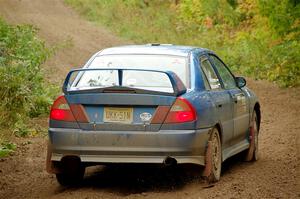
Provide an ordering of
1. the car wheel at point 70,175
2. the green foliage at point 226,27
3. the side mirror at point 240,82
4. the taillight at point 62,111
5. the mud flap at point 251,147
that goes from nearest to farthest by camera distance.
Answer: the taillight at point 62,111 < the car wheel at point 70,175 < the side mirror at point 240,82 < the mud flap at point 251,147 < the green foliage at point 226,27

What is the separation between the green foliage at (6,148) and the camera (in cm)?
1119

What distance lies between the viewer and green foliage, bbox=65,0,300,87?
24.8 meters

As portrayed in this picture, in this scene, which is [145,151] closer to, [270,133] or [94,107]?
[94,107]

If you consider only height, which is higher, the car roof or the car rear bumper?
the car roof

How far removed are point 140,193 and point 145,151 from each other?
534 millimetres

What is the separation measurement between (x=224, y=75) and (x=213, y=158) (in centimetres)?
183

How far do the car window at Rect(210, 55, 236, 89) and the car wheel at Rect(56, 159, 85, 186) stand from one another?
2.22m

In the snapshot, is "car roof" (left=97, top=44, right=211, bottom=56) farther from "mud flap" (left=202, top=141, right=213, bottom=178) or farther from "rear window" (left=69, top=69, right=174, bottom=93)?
"mud flap" (left=202, top=141, right=213, bottom=178)

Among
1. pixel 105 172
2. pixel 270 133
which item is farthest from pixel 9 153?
pixel 270 133

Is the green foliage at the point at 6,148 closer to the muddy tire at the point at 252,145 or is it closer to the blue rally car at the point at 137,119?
the blue rally car at the point at 137,119

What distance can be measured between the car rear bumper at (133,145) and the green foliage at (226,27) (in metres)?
14.8

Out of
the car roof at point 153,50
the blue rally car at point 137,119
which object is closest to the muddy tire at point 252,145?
the blue rally car at point 137,119

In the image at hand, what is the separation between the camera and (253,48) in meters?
27.9

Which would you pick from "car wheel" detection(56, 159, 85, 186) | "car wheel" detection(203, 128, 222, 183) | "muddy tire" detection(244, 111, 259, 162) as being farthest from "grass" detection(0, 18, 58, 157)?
"car wheel" detection(203, 128, 222, 183)
